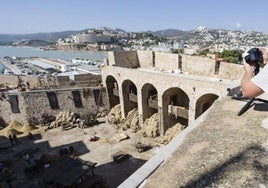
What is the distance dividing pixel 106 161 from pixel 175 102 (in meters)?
7.85

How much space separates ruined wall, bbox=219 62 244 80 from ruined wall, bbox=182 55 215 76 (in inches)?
42.3

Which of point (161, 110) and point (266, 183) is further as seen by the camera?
point (161, 110)

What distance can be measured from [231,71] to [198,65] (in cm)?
338

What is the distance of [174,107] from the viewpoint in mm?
18656

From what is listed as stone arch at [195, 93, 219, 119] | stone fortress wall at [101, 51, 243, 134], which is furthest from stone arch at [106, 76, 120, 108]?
stone arch at [195, 93, 219, 119]

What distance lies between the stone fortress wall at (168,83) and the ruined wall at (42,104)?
226 centimetres

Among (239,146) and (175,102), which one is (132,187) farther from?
(175,102)

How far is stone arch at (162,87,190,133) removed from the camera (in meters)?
18.4

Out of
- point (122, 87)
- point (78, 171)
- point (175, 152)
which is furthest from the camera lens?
point (122, 87)

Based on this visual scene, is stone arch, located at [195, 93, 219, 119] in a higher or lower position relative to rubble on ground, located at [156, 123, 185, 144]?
higher

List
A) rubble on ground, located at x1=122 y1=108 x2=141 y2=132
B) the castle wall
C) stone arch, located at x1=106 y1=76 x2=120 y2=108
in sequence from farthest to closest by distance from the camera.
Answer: stone arch, located at x1=106 y1=76 x2=120 y2=108, rubble on ground, located at x1=122 y1=108 x2=141 y2=132, the castle wall

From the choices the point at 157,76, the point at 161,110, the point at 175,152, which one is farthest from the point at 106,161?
the point at 175,152

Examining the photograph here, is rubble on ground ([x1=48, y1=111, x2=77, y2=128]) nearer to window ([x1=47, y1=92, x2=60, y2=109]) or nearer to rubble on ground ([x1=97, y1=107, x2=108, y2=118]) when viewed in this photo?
window ([x1=47, y1=92, x2=60, y2=109])

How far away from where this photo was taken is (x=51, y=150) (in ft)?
61.8
